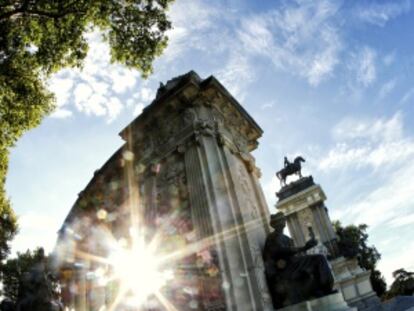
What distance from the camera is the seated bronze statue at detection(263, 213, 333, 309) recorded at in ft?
20.3

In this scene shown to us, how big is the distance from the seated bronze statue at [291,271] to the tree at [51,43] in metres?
6.73

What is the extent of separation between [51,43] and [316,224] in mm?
19180

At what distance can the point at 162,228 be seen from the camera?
828cm

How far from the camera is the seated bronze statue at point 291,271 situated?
6195 mm

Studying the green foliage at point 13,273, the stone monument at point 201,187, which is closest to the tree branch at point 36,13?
the stone monument at point 201,187

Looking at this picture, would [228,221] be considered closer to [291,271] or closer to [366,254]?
[291,271]

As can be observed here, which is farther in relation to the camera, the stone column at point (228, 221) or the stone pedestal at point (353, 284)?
the stone pedestal at point (353, 284)

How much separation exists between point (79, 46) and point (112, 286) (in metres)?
7.89

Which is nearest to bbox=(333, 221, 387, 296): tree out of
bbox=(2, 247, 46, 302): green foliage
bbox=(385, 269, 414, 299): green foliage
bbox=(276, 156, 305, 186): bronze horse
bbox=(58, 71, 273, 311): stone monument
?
bbox=(276, 156, 305, 186): bronze horse

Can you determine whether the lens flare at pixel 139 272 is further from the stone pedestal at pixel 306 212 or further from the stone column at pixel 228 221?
the stone pedestal at pixel 306 212

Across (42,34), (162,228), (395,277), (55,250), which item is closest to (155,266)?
(162,228)

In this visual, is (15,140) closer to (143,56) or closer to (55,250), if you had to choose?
(143,56)

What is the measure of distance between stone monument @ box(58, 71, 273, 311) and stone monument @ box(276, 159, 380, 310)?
33.7 ft

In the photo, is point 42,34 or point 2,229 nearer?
point 42,34
